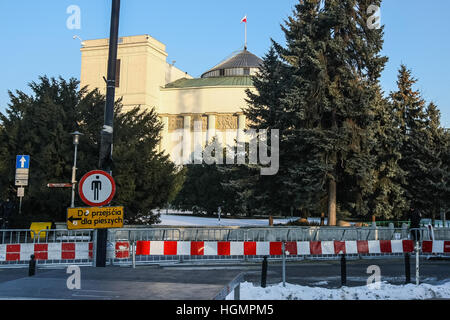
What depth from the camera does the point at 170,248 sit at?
11.8 m

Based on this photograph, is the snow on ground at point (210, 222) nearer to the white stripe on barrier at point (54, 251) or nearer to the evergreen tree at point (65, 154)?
the evergreen tree at point (65, 154)

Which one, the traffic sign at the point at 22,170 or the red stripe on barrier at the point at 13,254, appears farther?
the traffic sign at the point at 22,170

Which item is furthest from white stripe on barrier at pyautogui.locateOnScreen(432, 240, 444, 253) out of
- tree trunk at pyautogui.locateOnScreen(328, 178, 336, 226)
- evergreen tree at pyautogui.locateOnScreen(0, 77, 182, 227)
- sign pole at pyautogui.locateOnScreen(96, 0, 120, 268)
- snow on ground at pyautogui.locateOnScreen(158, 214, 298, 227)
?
snow on ground at pyautogui.locateOnScreen(158, 214, 298, 227)

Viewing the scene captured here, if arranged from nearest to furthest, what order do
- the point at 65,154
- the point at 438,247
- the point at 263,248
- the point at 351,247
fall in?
the point at 263,248
the point at 351,247
the point at 438,247
the point at 65,154

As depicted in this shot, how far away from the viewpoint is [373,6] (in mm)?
27281

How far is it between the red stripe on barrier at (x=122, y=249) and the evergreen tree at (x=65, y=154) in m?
9.16

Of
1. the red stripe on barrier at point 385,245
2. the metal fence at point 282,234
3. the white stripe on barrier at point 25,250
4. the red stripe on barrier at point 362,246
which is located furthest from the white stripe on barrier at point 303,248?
the white stripe on barrier at point 25,250

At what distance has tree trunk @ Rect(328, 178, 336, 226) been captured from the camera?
84.6 feet

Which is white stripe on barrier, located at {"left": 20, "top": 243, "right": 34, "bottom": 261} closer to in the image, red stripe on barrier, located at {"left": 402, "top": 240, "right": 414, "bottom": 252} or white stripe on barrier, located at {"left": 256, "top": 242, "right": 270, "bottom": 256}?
white stripe on barrier, located at {"left": 256, "top": 242, "right": 270, "bottom": 256}

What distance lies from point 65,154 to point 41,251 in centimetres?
1073

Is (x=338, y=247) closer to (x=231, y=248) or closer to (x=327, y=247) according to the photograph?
(x=327, y=247)

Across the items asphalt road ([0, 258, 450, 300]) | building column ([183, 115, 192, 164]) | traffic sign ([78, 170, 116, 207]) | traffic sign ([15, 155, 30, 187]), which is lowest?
asphalt road ([0, 258, 450, 300])

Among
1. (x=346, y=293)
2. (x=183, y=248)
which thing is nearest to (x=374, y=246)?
(x=346, y=293)

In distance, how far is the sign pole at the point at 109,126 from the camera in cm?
964
